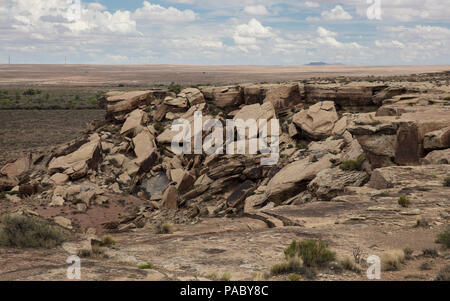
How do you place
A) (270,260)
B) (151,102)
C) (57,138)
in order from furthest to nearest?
(57,138) < (151,102) < (270,260)

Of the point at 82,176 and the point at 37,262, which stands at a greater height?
the point at 37,262

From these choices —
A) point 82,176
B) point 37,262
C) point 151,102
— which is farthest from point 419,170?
point 151,102

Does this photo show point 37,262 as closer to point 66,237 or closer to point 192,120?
point 66,237

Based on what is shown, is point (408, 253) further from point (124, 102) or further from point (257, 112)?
point (124, 102)

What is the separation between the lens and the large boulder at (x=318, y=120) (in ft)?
96.4

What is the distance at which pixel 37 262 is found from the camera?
9.78 metres

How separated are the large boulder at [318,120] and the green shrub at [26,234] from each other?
21.2m

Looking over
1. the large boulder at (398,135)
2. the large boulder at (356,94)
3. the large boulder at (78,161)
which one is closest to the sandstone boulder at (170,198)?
the large boulder at (78,161)

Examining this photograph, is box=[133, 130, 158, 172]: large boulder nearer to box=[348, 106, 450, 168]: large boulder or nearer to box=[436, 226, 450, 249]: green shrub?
box=[348, 106, 450, 168]: large boulder

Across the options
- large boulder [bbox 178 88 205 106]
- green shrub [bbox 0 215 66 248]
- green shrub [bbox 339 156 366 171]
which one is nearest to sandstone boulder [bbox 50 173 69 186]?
large boulder [bbox 178 88 205 106]

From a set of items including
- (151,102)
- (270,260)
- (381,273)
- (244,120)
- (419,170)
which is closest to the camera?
(381,273)

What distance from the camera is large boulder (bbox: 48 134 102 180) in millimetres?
30500
